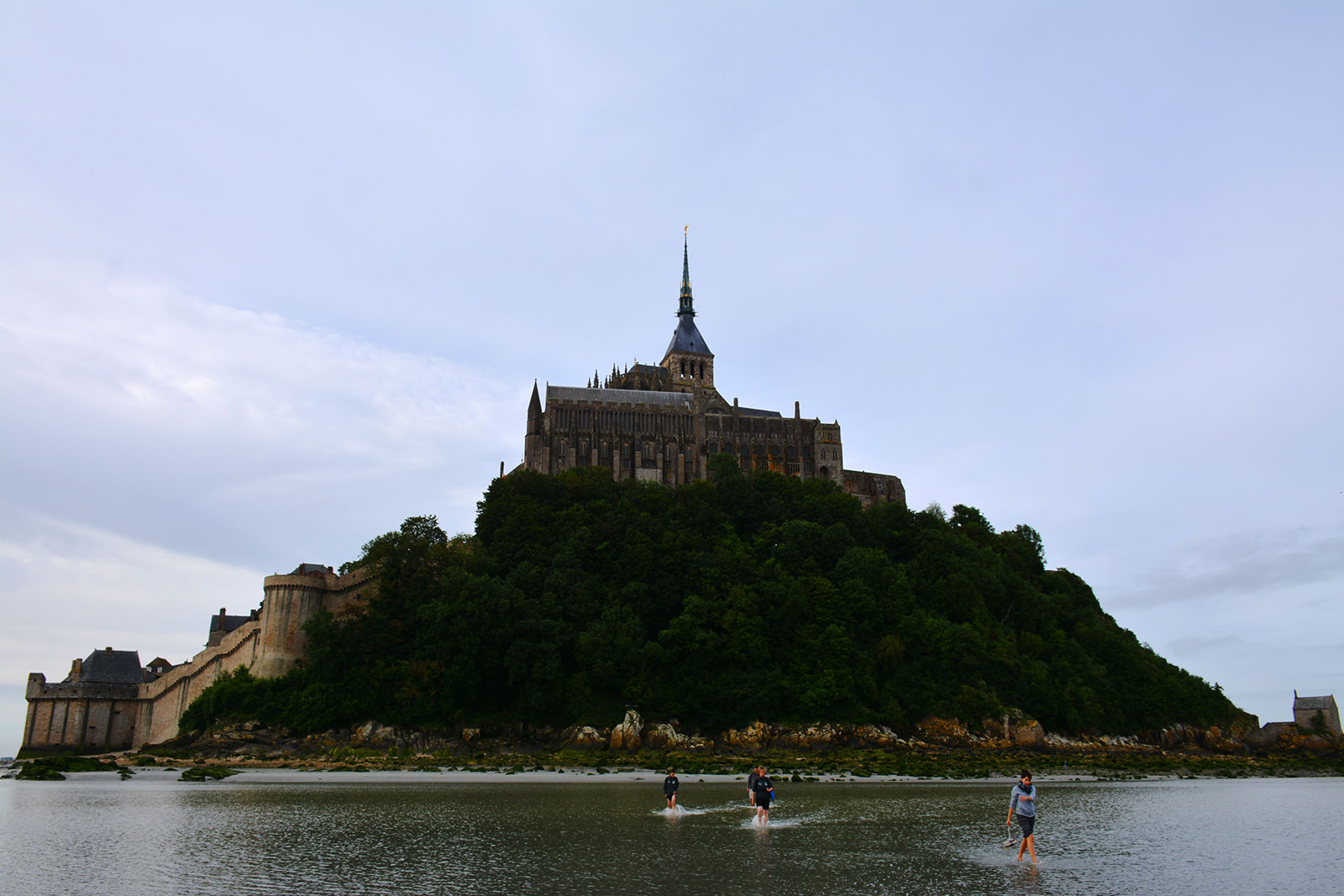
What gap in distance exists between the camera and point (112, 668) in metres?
69.2

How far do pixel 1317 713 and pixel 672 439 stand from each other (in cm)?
6108

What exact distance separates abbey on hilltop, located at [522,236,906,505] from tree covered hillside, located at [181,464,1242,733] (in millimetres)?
8724

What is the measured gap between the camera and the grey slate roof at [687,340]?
118 m

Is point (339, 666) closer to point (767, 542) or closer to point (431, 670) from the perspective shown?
point (431, 670)

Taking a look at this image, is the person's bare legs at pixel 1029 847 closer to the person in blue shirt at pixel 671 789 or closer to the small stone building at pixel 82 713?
the person in blue shirt at pixel 671 789

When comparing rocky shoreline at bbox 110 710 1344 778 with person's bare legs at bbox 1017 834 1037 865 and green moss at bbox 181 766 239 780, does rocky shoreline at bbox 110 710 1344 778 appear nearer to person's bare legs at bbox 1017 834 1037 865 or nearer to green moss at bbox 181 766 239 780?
green moss at bbox 181 766 239 780

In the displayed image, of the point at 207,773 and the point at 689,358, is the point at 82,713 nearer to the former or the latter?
the point at 207,773

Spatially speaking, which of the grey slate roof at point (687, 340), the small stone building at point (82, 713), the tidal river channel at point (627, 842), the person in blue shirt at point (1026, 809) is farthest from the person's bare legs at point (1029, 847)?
the grey slate roof at point (687, 340)

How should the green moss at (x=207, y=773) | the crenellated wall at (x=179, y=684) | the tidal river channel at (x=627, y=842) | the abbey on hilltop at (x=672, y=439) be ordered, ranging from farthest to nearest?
the abbey on hilltop at (x=672, y=439)
the crenellated wall at (x=179, y=684)
the green moss at (x=207, y=773)
the tidal river channel at (x=627, y=842)

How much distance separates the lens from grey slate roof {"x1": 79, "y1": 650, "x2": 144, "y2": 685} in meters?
68.2

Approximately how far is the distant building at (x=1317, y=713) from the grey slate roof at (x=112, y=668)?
92429 mm

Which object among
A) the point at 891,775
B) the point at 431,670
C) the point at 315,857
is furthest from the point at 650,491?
the point at 315,857

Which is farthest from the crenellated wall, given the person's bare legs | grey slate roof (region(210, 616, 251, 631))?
the person's bare legs

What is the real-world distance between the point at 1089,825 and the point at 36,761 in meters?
50.9
